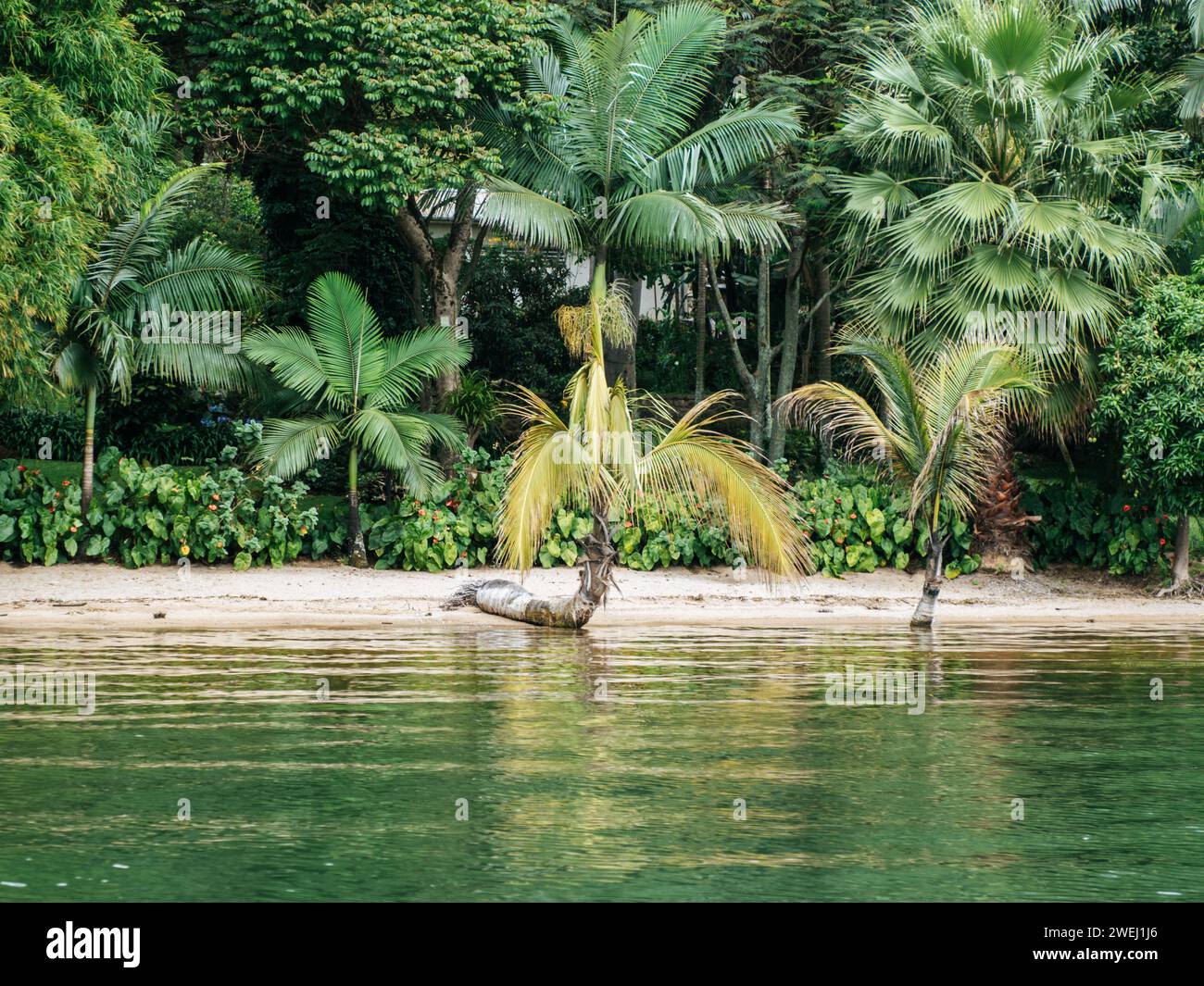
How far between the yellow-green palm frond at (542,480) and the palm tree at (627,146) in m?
5.90

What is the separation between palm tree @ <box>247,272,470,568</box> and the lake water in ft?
17.6

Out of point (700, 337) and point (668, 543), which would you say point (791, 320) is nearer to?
point (700, 337)

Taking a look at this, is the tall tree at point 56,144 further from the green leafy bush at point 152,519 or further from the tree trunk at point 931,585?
the tree trunk at point 931,585

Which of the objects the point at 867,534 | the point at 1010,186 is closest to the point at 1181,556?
the point at 867,534

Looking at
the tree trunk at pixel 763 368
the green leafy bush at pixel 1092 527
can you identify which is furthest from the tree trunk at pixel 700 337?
the green leafy bush at pixel 1092 527

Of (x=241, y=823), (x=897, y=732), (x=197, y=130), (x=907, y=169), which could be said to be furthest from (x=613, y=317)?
(x=241, y=823)

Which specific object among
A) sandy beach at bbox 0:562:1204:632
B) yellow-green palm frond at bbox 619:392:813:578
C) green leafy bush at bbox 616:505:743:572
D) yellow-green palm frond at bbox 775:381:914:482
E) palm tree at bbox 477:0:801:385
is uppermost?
palm tree at bbox 477:0:801:385

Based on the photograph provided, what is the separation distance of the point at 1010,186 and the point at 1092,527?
520 cm

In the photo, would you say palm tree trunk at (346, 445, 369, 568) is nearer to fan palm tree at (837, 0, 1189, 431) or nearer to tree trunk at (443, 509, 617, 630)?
tree trunk at (443, 509, 617, 630)

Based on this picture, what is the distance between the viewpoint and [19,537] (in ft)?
67.7

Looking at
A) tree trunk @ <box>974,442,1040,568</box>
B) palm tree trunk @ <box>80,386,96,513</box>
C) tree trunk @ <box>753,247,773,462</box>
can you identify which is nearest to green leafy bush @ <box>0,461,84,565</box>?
palm tree trunk @ <box>80,386,96,513</box>

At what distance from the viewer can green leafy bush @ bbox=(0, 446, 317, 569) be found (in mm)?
20688

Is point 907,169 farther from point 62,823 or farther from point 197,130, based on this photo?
point 62,823

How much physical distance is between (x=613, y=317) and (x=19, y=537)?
27.7ft
